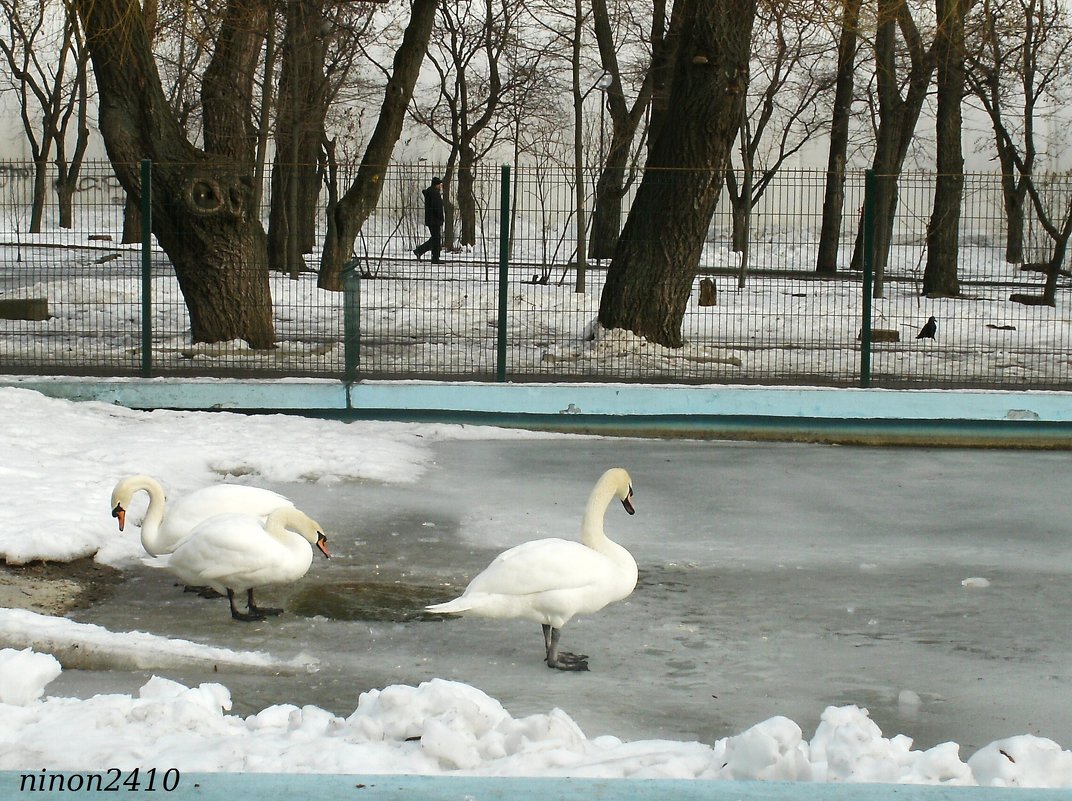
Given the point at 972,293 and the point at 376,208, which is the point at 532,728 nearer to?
the point at 376,208

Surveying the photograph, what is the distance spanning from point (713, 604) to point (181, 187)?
8.56 metres

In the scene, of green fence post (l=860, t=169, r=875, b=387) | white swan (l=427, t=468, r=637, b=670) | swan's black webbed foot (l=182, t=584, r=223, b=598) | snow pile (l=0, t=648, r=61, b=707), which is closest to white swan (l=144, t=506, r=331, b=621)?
swan's black webbed foot (l=182, t=584, r=223, b=598)

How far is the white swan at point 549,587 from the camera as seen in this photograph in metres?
5.21

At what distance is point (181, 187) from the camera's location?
43.0 ft

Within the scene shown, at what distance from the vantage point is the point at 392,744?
414 cm

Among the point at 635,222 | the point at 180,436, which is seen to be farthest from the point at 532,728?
the point at 635,222

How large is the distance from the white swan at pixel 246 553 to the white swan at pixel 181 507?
1.03 ft

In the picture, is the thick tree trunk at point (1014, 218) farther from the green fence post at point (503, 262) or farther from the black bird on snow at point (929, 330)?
the green fence post at point (503, 262)

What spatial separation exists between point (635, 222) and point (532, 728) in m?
10.9

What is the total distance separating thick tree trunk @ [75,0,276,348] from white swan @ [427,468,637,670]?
862 centimetres

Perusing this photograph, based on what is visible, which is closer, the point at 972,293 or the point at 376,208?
the point at 376,208

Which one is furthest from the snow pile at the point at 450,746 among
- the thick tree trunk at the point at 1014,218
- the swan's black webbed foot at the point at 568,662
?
the thick tree trunk at the point at 1014,218

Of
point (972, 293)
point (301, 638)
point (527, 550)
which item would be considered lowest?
point (301, 638)

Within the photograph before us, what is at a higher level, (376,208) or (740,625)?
(376,208)
